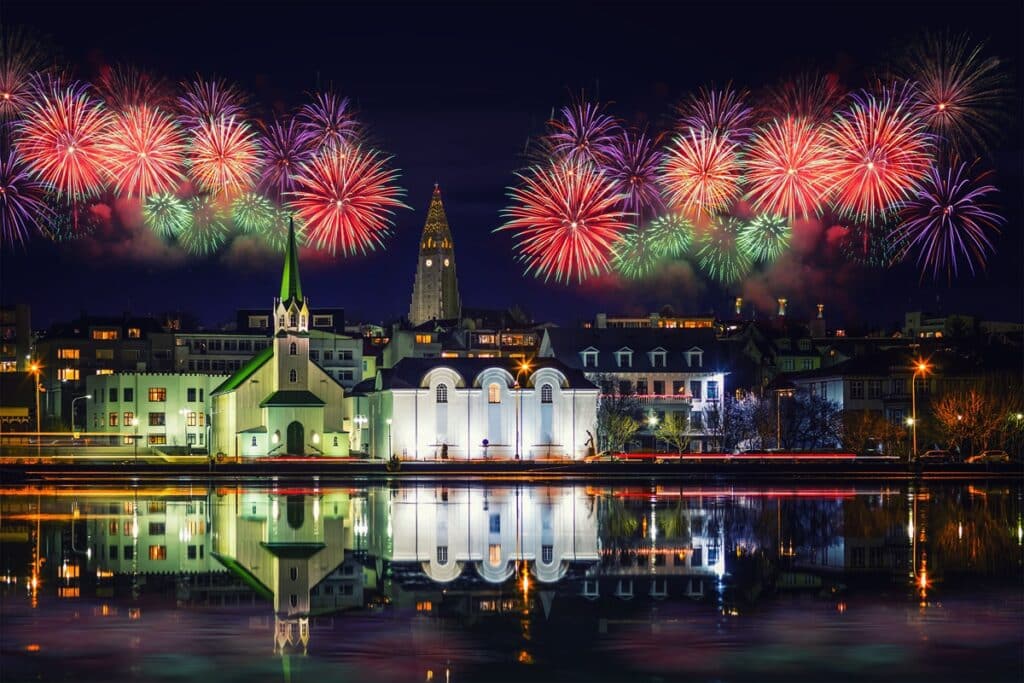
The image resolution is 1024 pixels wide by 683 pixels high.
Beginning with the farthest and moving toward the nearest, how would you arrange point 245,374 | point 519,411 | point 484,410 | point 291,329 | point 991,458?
point 245,374 → point 291,329 → point 519,411 → point 484,410 → point 991,458

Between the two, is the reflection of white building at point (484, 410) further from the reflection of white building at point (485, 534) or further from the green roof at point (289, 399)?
→ the reflection of white building at point (485, 534)

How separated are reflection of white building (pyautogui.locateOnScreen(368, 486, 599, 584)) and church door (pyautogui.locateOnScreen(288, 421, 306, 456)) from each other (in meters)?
46.0

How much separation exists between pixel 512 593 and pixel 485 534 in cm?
1294

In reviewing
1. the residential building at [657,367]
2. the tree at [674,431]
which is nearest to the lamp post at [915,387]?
the tree at [674,431]

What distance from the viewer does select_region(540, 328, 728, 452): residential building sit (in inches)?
4739

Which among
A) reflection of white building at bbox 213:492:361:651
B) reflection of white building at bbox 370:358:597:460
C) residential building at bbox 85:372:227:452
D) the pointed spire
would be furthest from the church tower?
reflection of white building at bbox 213:492:361:651

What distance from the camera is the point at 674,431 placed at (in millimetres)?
111500

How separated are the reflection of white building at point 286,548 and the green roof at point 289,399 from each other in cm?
4893

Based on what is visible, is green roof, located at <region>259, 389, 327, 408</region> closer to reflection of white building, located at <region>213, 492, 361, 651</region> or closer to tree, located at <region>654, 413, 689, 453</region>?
tree, located at <region>654, 413, 689, 453</region>

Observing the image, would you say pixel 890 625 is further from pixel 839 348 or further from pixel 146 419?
pixel 839 348

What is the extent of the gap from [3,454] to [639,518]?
234 feet

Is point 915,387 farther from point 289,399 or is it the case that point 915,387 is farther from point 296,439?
point 289,399

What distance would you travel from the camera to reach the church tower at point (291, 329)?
385ft

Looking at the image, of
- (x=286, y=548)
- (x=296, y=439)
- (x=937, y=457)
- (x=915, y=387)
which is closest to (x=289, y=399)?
(x=296, y=439)
